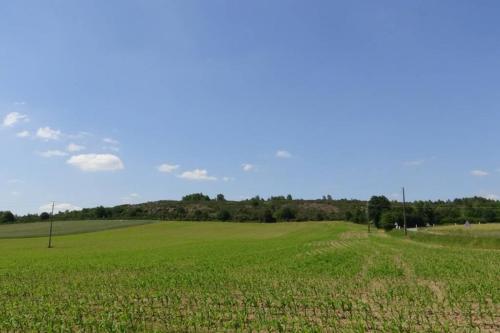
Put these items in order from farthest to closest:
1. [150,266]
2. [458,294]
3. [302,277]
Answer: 1. [150,266]
2. [302,277]
3. [458,294]

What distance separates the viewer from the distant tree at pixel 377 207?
13812 cm

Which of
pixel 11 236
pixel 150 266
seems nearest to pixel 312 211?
pixel 11 236

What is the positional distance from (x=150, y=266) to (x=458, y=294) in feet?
84.2

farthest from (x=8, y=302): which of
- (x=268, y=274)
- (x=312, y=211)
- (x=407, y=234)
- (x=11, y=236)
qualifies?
(x=312, y=211)

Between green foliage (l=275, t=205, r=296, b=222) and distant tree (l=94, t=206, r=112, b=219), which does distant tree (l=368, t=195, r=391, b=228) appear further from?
distant tree (l=94, t=206, r=112, b=219)

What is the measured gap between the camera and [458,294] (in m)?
18.8

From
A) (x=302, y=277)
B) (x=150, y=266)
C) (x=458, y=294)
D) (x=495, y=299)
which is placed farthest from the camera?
(x=150, y=266)

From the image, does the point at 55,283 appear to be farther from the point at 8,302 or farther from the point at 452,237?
the point at 452,237

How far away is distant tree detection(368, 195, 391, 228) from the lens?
453ft

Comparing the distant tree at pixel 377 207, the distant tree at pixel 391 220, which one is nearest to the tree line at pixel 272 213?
the distant tree at pixel 377 207

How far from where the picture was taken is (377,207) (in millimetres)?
145875

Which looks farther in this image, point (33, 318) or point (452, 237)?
point (452, 237)

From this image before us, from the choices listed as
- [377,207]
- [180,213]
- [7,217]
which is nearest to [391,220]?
[377,207]

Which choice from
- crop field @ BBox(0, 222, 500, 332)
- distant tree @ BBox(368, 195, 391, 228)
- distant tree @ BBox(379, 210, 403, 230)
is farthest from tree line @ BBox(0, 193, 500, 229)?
crop field @ BBox(0, 222, 500, 332)
